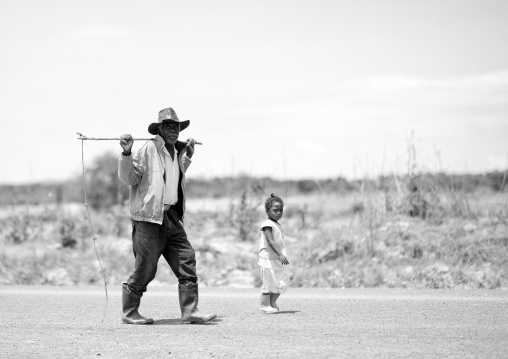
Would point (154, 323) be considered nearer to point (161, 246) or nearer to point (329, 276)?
point (161, 246)

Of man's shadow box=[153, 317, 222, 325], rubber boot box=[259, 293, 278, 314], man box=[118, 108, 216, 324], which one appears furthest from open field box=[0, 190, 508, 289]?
man box=[118, 108, 216, 324]

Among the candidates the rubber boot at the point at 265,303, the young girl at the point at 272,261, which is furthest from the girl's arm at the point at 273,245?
the rubber boot at the point at 265,303

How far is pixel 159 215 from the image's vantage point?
9305 millimetres

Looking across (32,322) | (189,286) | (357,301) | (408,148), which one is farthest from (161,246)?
(408,148)

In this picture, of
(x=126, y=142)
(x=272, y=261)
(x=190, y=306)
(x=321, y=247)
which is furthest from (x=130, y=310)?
(x=321, y=247)

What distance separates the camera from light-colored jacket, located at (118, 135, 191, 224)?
9.27 meters

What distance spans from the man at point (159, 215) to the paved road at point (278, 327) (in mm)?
360

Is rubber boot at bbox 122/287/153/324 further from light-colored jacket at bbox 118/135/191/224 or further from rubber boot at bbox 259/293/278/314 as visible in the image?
rubber boot at bbox 259/293/278/314

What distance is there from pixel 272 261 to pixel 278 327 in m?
1.34

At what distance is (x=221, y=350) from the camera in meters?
7.82

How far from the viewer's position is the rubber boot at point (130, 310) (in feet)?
31.4

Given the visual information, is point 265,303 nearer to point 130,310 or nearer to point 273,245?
point 273,245

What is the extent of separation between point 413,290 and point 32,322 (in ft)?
18.7

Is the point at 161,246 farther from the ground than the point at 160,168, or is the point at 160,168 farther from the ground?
the point at 160,168
